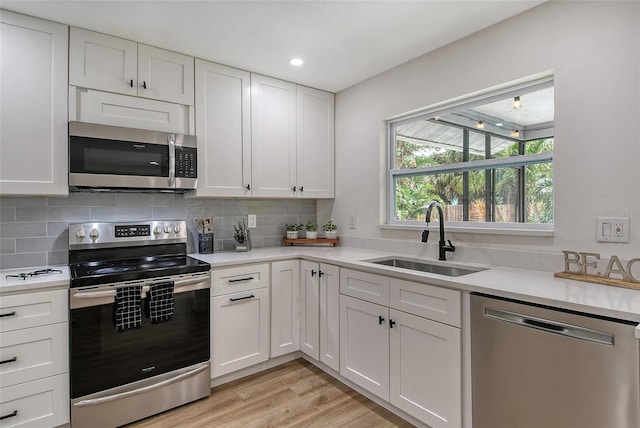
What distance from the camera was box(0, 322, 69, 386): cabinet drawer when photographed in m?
1.75

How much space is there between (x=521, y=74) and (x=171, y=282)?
2.42 metres

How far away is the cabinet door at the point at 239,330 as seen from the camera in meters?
2.40

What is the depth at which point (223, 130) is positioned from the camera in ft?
8.95

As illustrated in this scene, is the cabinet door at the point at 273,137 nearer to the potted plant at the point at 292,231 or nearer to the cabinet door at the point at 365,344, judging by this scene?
the potted plant at the point at 292,231

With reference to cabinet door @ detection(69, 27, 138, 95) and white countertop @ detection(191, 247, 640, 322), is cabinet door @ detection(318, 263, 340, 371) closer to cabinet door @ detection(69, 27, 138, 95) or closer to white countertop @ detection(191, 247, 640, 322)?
white countertop @ detection(191, 247, 640, 322)

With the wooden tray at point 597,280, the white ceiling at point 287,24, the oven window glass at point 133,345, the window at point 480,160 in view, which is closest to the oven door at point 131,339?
the oven window glass at point 133,345

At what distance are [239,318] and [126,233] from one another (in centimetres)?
99

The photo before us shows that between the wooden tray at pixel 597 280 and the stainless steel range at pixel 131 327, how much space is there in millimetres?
2045

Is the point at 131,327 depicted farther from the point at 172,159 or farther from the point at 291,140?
the point at 291,140

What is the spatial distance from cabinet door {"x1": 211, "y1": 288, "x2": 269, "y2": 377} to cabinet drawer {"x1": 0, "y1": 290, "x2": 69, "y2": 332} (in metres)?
0.83

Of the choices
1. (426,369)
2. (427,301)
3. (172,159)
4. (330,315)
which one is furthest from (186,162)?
(426,369)

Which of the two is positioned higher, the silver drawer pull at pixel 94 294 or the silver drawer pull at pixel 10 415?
the silver drawer pull at pixel 94 294

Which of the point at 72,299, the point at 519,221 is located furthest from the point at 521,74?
the point at 72,299

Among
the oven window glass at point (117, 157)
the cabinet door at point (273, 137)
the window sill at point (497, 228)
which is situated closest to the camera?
the window sill at point (497, 228)
